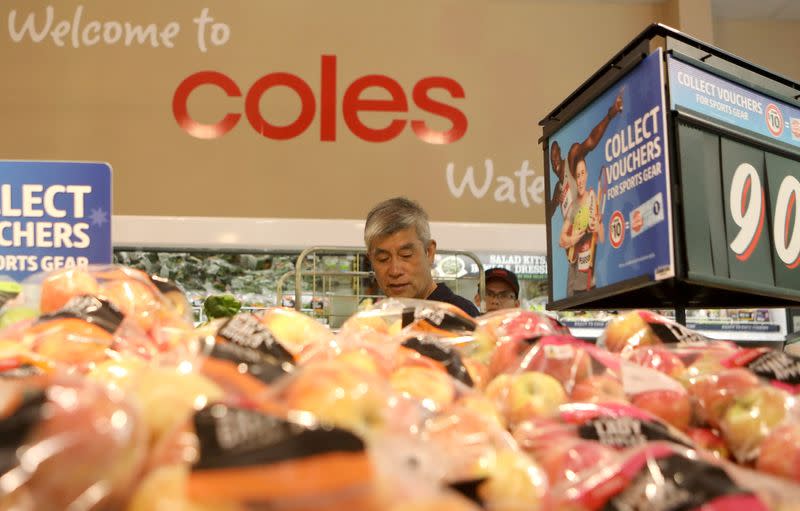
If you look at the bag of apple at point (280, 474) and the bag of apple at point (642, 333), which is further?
the bag of apple at point (642, 333)

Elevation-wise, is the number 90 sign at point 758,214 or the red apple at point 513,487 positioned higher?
the number 90 sign at point 758,214

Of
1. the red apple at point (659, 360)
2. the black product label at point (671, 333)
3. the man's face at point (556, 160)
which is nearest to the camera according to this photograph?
the red apple at point (659, 360)

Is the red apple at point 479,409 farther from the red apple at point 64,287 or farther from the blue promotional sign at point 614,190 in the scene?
the blue promotional sign at point 614,190

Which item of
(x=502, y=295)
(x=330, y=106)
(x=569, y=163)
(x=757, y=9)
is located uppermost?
(x=757, y=9)

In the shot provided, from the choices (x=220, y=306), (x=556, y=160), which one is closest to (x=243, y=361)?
(x=220, y=306)

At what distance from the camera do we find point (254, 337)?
0.99 m

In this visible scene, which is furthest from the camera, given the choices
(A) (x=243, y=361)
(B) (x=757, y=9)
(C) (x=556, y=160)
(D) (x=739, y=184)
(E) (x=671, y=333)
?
(B) (x=757, y=9)

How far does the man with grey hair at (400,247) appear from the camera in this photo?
10.7 feet

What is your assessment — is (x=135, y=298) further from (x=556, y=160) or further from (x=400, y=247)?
(x=400, y=247)

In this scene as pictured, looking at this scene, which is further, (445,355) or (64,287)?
(64,287)

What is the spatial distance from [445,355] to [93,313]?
492 millimetres

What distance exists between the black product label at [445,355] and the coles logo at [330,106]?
421 centimetres

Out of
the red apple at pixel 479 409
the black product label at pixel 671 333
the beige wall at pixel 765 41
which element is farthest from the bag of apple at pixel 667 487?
the beige wall at pixel 765 41

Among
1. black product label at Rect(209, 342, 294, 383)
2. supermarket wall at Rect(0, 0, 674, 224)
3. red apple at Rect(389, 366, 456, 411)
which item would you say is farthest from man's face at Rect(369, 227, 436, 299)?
black product label at Rect(209, 342, 294, 383)
